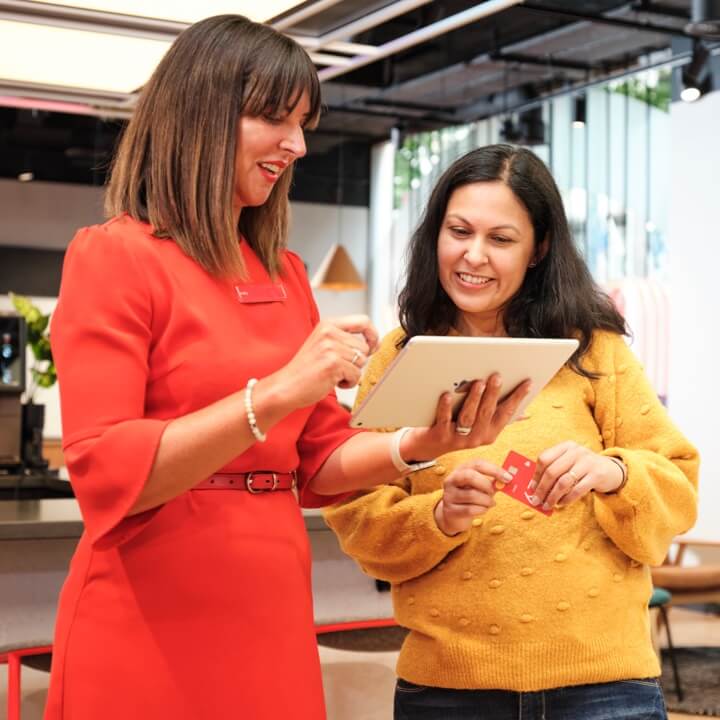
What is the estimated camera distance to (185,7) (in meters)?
3.60

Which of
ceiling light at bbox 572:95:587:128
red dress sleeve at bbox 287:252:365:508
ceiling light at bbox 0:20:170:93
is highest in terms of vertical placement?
ceiling light at bbox 572:95:587:128

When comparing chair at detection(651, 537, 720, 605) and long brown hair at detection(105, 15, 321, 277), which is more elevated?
long brown hair at detection(105, 15, 321, 277)

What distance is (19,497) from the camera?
17.1 feet

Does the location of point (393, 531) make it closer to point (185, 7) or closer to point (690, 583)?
point (185, 7)

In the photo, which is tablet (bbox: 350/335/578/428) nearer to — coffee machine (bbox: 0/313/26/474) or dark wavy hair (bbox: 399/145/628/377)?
dark wavy hair (bbox: 399/145/628/377)

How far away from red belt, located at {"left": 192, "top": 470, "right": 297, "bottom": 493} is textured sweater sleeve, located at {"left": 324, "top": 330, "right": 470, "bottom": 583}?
0.28m

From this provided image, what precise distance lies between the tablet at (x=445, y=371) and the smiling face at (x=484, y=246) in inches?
11.7

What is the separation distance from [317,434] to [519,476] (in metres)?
0.31

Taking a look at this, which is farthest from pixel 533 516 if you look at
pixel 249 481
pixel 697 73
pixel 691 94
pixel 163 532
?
pixel 697 73

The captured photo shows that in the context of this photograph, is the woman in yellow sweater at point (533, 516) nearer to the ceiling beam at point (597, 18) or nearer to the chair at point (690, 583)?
the chair at point (690, 583)

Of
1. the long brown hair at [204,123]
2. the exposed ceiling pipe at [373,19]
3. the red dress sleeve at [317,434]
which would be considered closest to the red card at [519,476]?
the red dress sleeve at [317,434]

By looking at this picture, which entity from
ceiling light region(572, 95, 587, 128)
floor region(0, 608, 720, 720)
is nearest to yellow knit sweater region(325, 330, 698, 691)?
floor region(0, 608, 720, 720)

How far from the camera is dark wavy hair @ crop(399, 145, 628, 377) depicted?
6.66 feet

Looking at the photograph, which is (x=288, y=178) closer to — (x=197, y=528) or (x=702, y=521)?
(x=197, y=528)
